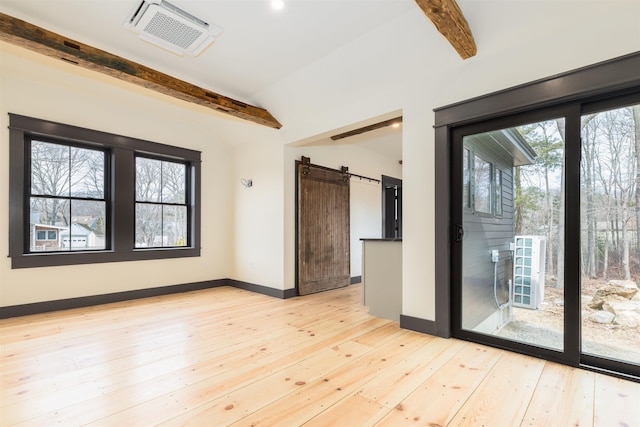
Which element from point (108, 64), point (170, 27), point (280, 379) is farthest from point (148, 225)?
point (280, 379)

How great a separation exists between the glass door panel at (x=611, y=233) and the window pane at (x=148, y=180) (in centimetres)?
527

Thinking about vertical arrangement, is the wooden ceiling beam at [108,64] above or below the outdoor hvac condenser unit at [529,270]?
above

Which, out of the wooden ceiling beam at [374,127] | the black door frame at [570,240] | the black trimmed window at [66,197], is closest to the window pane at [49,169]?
the black trimmed window at [66,197]

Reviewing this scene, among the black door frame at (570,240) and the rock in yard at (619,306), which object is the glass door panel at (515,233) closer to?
the black door frame at (570,240)

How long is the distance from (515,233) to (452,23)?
70.9 inches

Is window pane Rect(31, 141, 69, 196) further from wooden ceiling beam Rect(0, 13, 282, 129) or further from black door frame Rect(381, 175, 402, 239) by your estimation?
black door frame Rect(381, 175, 402, 239)

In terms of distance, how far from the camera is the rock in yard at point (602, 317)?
231 centimetres

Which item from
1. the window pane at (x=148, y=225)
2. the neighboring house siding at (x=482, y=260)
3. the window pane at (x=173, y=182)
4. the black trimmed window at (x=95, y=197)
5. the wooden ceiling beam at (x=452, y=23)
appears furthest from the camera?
the window pane at (x=173, y=182)

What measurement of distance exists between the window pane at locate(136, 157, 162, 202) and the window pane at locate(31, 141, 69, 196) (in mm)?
858

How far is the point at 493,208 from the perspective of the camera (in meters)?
2.97

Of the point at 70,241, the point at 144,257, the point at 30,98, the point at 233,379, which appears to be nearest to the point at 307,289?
the point at 144,257

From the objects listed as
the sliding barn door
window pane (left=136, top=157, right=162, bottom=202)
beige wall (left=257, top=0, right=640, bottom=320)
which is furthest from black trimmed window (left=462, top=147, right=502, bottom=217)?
window pane (left=136, top=157, right=162, bottom=202)

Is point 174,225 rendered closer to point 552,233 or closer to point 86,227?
point 86,227

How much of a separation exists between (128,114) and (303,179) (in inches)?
107
